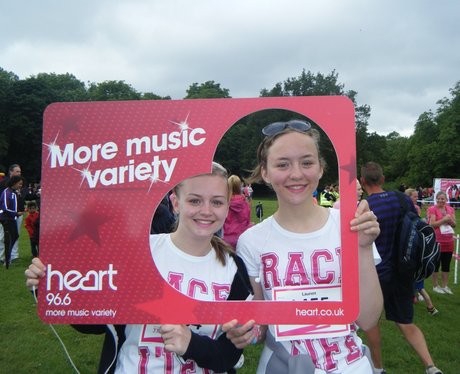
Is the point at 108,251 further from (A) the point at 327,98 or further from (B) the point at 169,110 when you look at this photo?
(A) the point at 327,98

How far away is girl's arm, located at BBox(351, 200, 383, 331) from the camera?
168 cm

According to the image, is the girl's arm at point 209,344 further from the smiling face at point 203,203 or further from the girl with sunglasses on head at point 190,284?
the smiling face at point 203,203

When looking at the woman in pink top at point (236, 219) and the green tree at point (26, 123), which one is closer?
the woman in pink top at point (236, 219)

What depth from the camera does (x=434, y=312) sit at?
19.4 feet

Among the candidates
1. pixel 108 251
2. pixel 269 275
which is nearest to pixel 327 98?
pixel 269 275

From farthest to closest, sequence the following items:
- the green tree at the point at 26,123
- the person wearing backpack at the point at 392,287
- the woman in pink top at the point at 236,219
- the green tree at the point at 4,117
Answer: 1. the green tree at the point at 26,123
2. the green tree at the point at 4,117
3. the person wearing backpack at the point at 392,287
4. the woman in pink top at the point at 236,219

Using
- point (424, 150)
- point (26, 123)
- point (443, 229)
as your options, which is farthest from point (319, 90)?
point (424, 150)

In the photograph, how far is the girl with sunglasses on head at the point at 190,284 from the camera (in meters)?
1.72

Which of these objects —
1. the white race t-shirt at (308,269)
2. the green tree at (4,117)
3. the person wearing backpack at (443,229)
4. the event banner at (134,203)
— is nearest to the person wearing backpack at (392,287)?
the white race t-shirt at (308,269)

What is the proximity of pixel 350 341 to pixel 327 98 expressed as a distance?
1.11 m

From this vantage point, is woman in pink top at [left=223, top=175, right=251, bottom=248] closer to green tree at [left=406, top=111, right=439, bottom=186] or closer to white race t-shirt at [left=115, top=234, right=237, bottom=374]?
white race t-shirt at [left=115, top=234, right=237, bottom=374]

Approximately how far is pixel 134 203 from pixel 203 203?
307mm

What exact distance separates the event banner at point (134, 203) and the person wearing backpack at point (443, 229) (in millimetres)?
5927

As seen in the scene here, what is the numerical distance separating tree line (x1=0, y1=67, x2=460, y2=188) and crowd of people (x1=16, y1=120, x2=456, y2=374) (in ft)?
0.24
